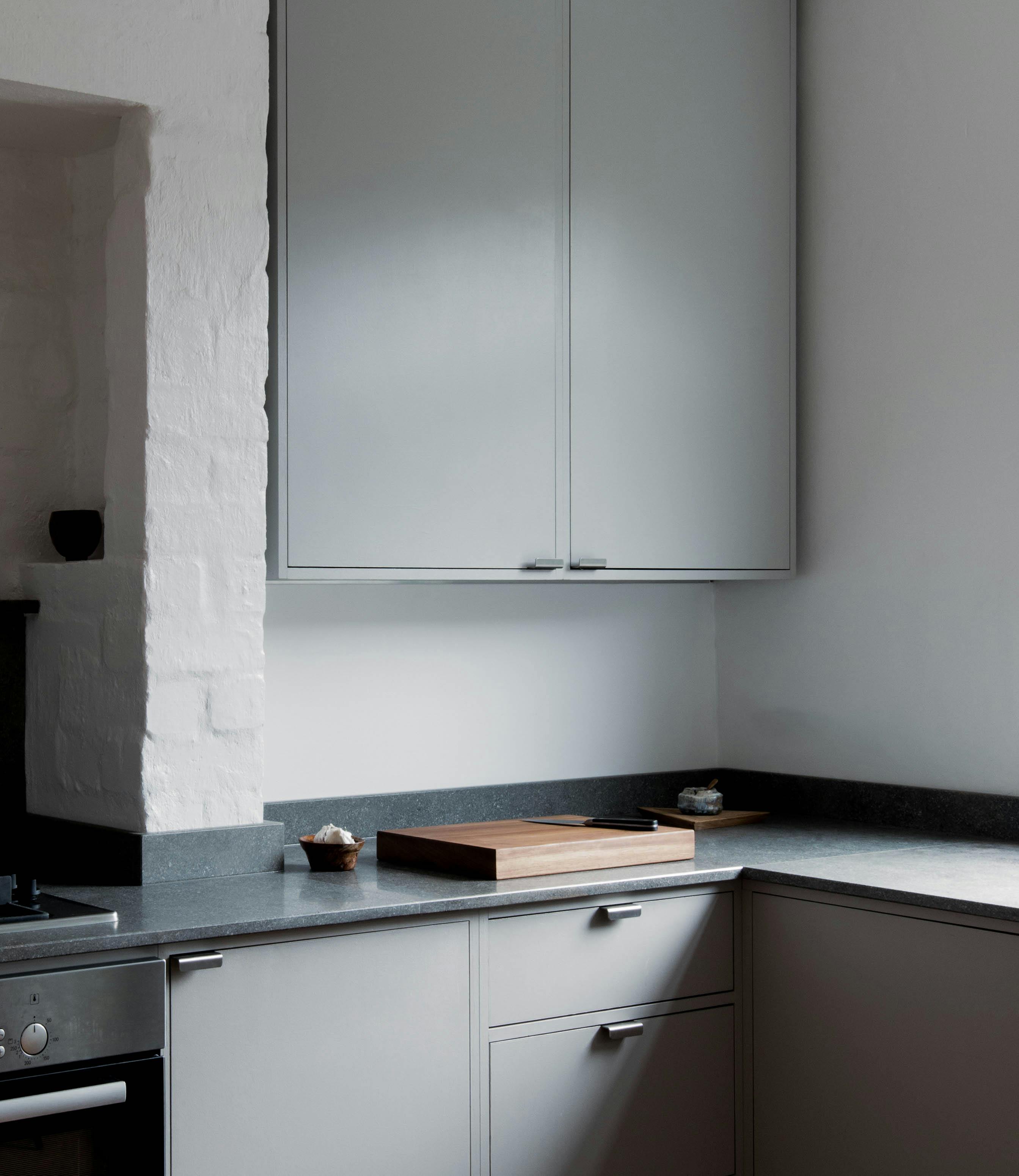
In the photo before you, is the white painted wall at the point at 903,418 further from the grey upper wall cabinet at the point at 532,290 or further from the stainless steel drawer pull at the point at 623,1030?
the stainless steel drawer pull at the point at 623,1030

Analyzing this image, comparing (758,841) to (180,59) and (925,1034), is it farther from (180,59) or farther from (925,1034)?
(180,59)

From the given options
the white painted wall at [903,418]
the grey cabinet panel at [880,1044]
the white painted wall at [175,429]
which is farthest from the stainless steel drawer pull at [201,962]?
the white painted wall at [903,418]

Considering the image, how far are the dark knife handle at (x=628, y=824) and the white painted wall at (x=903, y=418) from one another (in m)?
0.73

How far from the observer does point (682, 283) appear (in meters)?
2.96

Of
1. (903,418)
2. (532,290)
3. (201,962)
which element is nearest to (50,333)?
(532,290)

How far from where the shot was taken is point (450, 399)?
103 inches

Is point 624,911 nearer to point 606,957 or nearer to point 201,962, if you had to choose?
point 606,957

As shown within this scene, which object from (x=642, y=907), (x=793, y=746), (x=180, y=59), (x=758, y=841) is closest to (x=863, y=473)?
(x=793, y=746)

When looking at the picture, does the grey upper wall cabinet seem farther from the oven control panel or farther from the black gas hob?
the oven control panel

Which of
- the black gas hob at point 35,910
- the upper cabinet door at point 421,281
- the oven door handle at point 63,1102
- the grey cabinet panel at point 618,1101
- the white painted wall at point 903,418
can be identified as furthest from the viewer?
the white painted wall at point 903,418

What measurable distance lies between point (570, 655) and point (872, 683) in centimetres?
68

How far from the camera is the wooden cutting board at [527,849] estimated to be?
7.64ft

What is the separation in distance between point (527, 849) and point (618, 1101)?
1.47 ft

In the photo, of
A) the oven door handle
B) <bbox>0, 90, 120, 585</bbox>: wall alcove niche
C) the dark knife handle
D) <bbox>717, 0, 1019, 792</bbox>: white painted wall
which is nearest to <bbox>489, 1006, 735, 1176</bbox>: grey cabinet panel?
the dark knife handle
